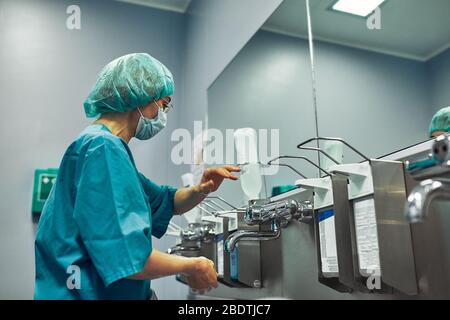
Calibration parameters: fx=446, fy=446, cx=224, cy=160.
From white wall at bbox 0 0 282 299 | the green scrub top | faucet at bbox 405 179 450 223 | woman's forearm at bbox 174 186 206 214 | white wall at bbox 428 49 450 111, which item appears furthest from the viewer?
white wall at bbox 0 0 282 299

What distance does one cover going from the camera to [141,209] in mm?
810

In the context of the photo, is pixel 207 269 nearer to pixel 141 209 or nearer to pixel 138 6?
pixel 141 209

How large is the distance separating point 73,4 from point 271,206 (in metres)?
1.85

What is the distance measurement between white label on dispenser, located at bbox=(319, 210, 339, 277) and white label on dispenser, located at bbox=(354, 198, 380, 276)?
6 centimetres

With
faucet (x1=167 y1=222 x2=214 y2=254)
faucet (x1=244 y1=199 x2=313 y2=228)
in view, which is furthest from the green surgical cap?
faucet (x1=167 y1=222 x2=214 y2=254)

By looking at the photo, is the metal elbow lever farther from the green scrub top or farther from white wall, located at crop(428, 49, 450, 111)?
white wall, located at crop(428, 49, 450, 111)

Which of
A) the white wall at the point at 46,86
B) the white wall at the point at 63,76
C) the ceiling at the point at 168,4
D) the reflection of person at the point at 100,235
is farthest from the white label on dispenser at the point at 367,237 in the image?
the ceiling at the point at 168,4

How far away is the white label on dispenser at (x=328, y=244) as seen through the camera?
92 cm

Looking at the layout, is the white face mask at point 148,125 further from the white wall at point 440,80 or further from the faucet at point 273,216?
the white wall at point 440,80

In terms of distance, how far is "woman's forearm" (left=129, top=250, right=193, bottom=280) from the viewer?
0.79 meters

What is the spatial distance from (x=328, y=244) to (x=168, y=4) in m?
1.97

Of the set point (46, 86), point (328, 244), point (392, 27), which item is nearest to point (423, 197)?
point (328, 244)

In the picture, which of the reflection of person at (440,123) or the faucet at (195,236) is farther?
the faucet at (195,236)

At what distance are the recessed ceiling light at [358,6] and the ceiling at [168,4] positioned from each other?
1459 mm
